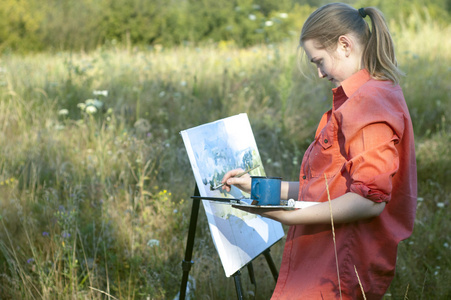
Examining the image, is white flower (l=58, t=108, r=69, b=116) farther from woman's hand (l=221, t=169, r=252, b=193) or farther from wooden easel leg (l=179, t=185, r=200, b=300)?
woman's hand (l=221, t=169, r=252, b=193)

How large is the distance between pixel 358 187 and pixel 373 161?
0.09m

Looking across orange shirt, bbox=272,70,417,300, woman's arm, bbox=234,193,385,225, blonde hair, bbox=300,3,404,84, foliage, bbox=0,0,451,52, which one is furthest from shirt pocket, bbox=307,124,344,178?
foliage, bbox=0,0,451,52

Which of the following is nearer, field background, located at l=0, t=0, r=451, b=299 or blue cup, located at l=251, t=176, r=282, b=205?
blue cup, located at l=251, t=176, r=282, b=205

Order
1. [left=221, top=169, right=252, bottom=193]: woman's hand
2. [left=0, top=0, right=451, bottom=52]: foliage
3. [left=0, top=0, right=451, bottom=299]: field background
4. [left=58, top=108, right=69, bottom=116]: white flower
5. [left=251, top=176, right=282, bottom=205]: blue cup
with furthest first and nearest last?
[left=0, top=0, right=451, bottom=52]: foliage, [left=58, top=108, right=69, bottom=116]: white flower, [left=0, top=0, right=451, bottom=299]: field background, [left=221, top=169, right=252, bottom=193]: woman's hand, [left=251, top=176, right=282, bottom=205]: blue cup

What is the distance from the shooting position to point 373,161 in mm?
1325

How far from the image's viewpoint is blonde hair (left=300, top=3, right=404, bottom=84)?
4.98 feet

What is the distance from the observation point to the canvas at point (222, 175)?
1898mm

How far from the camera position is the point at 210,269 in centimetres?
279

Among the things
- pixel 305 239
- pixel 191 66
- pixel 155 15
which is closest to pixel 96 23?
pixel 155 15

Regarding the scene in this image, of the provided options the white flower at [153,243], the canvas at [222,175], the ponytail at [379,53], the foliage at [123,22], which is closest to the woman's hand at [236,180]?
the canvas at [222,175]

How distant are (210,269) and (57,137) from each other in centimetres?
216

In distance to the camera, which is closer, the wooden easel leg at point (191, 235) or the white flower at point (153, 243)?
the wooden easel leg at point (191, 235)

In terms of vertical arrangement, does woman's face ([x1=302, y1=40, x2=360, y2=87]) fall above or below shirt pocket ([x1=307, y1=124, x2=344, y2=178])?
above

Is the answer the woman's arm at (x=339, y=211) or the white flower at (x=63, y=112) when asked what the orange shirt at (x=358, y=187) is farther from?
the white flower at (x=63, y=112)
